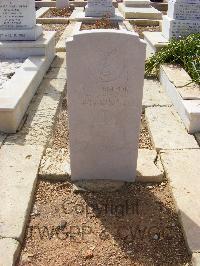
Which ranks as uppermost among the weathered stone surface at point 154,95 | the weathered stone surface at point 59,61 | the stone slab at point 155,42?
the stone slab at point 155,42

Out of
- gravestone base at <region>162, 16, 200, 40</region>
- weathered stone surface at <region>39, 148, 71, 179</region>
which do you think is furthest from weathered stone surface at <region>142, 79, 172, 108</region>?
weathered stone surface at <region>39, 148, 71, 179</region>

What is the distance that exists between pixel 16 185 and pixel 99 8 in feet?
27.8

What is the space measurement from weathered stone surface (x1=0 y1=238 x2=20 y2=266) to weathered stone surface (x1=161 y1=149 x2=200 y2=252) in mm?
1284

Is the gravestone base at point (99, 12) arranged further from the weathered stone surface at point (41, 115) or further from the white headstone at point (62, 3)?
the weathered stone surface at point (41, 115)

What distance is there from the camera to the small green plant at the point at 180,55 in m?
5.70

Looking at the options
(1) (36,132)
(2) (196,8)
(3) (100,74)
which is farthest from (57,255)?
(2) (196,8)

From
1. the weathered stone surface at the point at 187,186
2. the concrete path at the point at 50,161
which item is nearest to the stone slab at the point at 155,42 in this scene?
the concrete path at the point at 50,161

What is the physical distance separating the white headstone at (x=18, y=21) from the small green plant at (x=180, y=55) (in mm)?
2263

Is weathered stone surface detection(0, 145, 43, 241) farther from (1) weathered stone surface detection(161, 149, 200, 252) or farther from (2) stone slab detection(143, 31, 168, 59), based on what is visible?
(2) stone slab detection(143, 31, 168, 59)

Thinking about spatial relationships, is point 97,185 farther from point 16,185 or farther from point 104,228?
point 16,185

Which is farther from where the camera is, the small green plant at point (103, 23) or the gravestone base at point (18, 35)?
the small green plant at point (103, 23)

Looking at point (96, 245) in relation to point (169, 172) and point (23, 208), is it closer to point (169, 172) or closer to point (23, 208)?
point (23, 208)

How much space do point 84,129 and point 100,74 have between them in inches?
21.0

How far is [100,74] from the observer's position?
2.90 m
